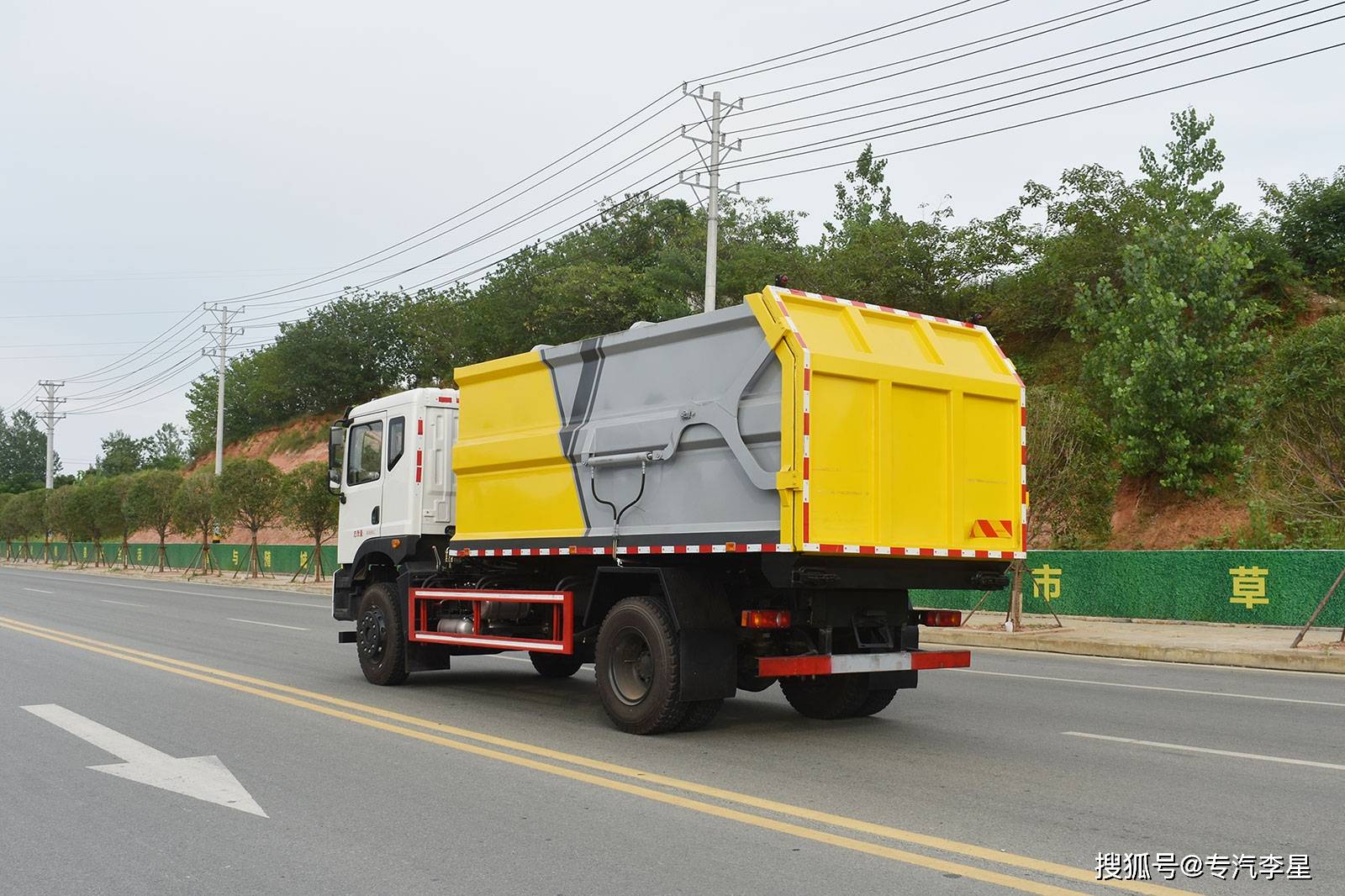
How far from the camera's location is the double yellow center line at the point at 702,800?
16.8 feet

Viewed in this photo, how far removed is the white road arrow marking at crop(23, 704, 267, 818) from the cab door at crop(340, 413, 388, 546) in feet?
13.0

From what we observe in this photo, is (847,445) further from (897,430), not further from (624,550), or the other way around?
(624,550)

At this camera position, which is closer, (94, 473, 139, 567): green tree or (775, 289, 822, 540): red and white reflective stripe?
(775, 289, 822, 540): red and white reflective stripe

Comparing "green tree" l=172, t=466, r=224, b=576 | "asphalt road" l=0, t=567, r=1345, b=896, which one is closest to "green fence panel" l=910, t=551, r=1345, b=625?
"asphalt road" l=0, t=567, r=1345, b=896

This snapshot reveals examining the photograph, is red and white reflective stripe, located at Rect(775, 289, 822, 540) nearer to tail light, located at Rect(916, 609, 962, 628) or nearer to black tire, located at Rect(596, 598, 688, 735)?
black tire, located at Rect(596, 598, 688, 735)

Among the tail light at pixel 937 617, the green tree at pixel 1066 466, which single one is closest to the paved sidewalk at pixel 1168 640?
the green tree at pixel 1066 466

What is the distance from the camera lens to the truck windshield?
12.7 m

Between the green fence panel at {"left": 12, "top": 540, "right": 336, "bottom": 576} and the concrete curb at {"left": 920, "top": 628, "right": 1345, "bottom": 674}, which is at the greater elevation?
the green fence panel at {"left": 12, "top": 540, "right": 336, "bottom": 576}

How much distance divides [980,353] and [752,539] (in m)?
2.77

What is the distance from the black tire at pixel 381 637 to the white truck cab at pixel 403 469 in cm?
66

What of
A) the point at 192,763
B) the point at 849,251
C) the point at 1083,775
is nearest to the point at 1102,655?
the point at 1083,775

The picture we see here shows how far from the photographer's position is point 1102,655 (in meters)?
16.7

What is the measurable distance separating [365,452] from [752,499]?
6213 millimetres

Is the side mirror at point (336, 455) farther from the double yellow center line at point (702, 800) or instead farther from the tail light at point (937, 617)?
the tail light at point (937, 617)
